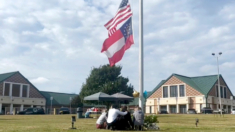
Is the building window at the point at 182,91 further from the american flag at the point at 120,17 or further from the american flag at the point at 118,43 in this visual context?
the american flag at the point at 118,43

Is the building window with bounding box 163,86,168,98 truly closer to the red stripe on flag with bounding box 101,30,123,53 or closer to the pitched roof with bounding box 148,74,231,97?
the pitched roof with bounding box 148,74,231,97

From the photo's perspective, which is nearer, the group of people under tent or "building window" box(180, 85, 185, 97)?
the group of people under tent

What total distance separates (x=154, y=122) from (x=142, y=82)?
6.69 ft

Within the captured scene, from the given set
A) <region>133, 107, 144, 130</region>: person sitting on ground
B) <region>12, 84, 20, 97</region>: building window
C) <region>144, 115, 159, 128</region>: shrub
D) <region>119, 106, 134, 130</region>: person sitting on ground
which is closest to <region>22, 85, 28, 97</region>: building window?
<region>12, 84, 20, 97</region>: building window

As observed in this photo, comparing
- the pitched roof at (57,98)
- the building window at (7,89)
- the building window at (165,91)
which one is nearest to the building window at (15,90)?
the building window at (7,89)

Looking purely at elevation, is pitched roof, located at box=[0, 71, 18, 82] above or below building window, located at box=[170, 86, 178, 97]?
above

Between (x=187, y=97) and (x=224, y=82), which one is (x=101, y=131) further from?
(x=224, y=82)

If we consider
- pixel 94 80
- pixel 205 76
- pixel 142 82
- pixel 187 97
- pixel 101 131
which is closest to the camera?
pixel 101 131

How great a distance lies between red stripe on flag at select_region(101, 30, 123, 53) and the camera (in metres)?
15.4

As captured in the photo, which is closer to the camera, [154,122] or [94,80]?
[154,122]

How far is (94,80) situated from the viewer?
5569cm

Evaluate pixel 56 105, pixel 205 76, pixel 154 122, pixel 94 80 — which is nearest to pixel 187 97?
pixel 205 76

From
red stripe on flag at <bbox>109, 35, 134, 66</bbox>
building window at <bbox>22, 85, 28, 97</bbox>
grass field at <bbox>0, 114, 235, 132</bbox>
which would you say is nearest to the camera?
grass field at <bbox>0, 114, 235, 132</bbox>

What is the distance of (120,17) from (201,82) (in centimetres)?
5961
